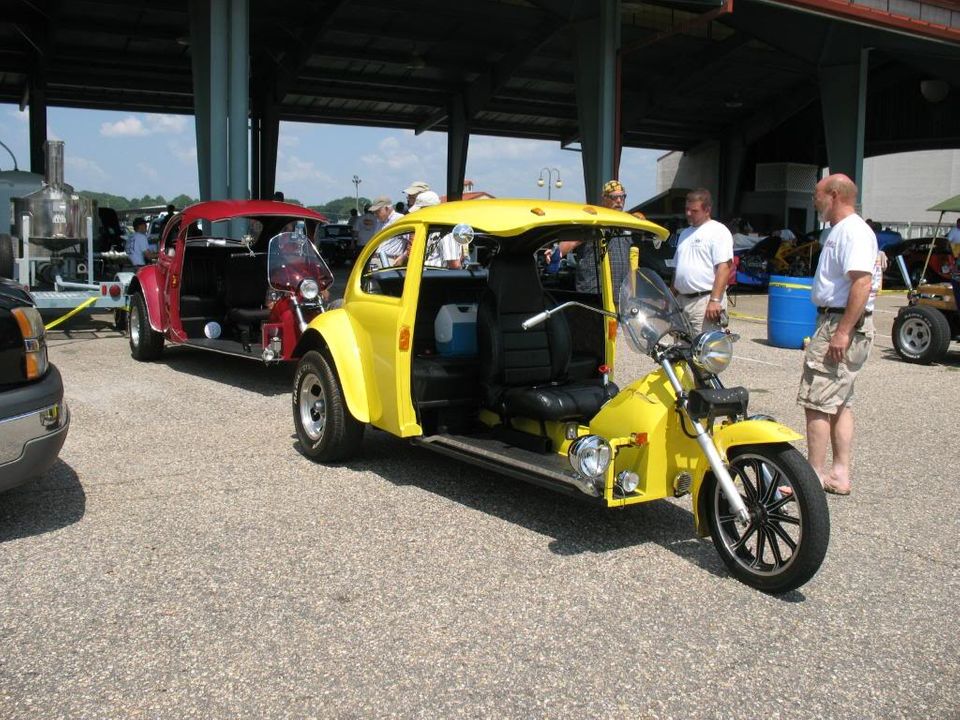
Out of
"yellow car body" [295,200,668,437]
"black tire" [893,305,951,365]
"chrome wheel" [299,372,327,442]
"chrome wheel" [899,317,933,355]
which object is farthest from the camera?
"chrome wheel" [899,317,933,355]

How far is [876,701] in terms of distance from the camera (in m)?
2.99

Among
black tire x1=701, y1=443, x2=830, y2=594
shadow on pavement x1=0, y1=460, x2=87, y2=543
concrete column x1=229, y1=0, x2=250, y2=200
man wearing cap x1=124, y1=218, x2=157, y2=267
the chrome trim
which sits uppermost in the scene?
concrete column x1=229, y1=0, x2=250, y2=200

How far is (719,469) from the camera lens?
3.86 meters

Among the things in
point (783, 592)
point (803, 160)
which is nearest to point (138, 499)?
point (783, 592)

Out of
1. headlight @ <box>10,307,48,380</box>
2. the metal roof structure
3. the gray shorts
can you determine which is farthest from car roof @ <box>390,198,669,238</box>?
the metal roof structure

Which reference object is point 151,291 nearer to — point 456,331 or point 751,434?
point 456,331

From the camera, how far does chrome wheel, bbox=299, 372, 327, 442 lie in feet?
19.3

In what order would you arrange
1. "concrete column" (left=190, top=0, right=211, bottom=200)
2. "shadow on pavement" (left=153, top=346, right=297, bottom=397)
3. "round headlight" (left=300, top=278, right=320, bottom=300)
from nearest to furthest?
"round headlight" (left=300, top=278, right=320, bottom=300), "shadow on pavement" (left=153, top=346, right=297, bottom=397), "concrete column" (left=190, top=0, right=211, bottom=200)

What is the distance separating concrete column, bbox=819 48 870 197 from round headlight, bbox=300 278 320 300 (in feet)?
62.3

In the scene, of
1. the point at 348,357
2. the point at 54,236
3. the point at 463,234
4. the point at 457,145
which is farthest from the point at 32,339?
the point at 457,145

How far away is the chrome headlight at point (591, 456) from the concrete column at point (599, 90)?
15836mm

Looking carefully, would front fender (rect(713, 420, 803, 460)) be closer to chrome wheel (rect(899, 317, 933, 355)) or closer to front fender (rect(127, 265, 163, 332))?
front fender (rect(127, 265, 163, 332))

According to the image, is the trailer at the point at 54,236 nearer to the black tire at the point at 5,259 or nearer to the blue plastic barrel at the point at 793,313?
the black tire at the point at 5,259

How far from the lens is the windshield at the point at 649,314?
4.27 meters
